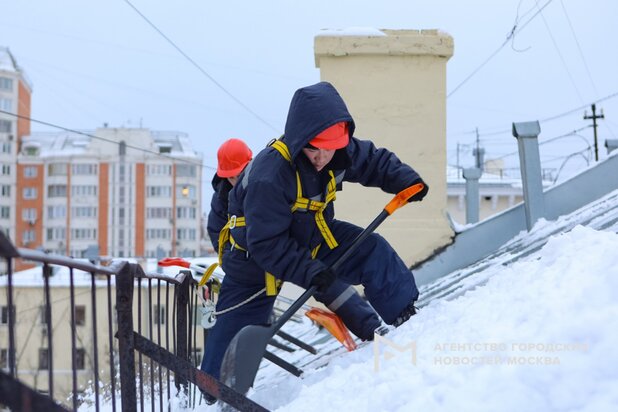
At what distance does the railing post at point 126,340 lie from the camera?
112 inches

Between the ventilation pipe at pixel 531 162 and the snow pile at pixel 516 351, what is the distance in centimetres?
273

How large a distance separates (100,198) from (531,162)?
217 feet

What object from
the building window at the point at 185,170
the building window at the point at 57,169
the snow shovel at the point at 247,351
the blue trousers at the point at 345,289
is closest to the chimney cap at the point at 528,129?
the blue trousers at the point at 345,289

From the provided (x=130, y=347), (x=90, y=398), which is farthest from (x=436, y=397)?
(x=90, y=398)

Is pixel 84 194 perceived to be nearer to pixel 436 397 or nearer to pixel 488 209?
pixel 488 209

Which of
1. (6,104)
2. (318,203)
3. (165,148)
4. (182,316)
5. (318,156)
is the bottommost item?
(182,316)

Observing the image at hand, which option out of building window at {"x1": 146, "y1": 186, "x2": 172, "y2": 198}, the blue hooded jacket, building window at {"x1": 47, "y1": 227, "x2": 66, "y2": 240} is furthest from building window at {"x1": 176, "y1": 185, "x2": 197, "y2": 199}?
the blue hooded jacket

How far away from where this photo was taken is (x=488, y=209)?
3128 centimetres

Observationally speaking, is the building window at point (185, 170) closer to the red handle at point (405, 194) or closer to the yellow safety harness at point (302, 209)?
the yellow safety harness at point (302, 209)

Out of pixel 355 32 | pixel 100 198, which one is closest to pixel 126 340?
pixel 355 32

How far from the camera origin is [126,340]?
2.88 m

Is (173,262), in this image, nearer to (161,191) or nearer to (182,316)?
(182,316)

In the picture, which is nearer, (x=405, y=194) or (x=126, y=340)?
(x=126, y=340)

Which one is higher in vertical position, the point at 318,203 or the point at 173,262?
the point at 318,203
